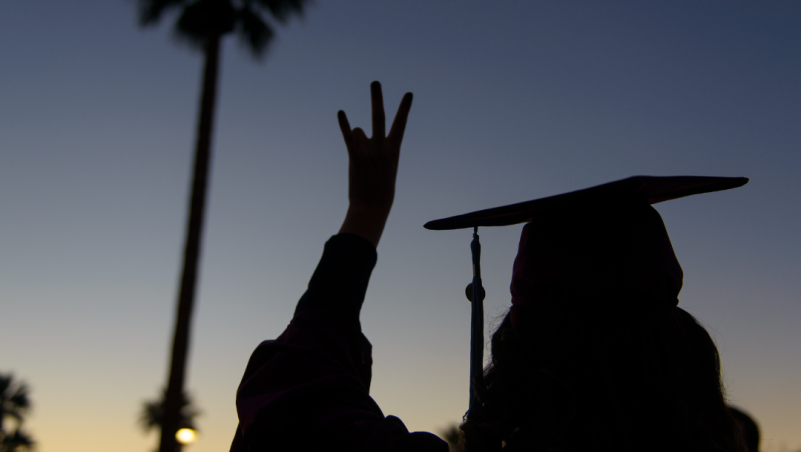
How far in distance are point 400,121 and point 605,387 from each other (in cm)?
87

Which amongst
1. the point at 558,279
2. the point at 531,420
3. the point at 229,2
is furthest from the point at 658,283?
the point at 229,2

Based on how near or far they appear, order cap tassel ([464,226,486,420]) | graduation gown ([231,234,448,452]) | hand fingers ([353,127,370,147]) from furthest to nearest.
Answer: cap tassel ([464,226,486,420])
hand fingers ([353,127,370,147])
graduation gown ([231,234,448,452])

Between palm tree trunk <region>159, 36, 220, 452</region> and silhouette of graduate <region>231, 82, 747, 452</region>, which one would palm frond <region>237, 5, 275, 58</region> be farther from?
silhouette of graduate <region>231, 82, 747, 452</region>

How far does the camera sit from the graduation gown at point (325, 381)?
4.02 feet

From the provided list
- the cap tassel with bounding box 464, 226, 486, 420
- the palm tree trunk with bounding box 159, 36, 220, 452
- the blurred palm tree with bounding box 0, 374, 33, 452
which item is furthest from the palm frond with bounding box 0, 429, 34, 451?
the cap tassel with bounding box 464, 226, 486, 420

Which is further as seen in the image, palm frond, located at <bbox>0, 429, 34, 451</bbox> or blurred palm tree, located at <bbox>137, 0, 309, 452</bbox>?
palm frond, located at <bbox>0, 429, 34, 451</bbox>

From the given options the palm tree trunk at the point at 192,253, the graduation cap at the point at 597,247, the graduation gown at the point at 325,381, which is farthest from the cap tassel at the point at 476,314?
the palm tree trunk at the point at 192,253

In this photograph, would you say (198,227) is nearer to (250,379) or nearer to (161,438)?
(161,438)

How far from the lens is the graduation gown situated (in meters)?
1.23

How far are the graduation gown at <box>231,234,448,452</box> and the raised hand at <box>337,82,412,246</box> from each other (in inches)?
2.6

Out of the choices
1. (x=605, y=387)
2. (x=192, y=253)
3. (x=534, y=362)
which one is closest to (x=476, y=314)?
(x=534, y=362)

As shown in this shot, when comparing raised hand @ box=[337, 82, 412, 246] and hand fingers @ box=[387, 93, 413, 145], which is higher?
hand fingers @ box=[387, 93, 413, 145]

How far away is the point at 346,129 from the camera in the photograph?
5.48ft

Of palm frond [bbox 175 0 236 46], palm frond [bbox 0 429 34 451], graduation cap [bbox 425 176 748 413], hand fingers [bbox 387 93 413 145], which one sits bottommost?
palm frond [bbox 0 429 34 451]
